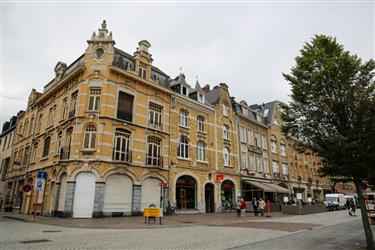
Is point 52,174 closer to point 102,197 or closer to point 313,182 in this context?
point 102,197

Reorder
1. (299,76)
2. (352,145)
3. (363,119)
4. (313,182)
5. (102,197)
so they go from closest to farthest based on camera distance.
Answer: (352,145) < (363,119) < (299,76) < (102,197) < (313,182)

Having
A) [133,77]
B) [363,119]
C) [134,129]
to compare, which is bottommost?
[363,119]

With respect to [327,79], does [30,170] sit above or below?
below

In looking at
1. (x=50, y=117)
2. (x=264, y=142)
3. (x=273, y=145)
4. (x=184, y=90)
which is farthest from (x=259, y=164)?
(x=50, y=117)

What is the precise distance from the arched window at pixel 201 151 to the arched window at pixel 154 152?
4.92 m

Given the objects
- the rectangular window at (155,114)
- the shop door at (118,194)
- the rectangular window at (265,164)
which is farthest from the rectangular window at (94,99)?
the rectangular window at (265,164)

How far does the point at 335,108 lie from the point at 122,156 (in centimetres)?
1509

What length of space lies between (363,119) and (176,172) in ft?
53.6

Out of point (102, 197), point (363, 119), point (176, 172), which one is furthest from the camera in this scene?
point (176, 172)

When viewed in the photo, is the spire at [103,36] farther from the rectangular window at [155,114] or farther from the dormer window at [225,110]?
the dormer window at [225,110]

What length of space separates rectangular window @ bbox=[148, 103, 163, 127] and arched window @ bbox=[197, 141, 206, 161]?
16.9 feet

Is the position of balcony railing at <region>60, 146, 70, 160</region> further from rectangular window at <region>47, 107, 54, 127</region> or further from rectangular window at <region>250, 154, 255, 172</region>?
rectangular window at <region>250, 154, 255, 172</region>

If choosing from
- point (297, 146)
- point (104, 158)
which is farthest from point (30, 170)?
point (297, 146)

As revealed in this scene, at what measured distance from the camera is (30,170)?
2480 centimetres
